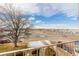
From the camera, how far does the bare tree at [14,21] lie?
1677 millimetres

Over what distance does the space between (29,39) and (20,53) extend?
0.52 feet

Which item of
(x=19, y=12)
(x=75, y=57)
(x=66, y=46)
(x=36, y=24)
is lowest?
(x=75, y=57)

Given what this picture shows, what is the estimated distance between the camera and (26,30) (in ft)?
5.54

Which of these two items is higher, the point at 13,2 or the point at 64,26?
the point at 13,2

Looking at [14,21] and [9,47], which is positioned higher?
[14,21]

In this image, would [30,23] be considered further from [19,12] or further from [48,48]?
[48,48]

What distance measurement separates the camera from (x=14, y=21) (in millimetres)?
1683

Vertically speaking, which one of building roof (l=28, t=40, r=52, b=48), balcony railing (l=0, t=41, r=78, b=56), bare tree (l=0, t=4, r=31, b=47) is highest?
bare tree (l=0, t=4, r=31, b=47)

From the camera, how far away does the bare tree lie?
1677 mm

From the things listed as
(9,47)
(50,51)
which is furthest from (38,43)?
(9,47)

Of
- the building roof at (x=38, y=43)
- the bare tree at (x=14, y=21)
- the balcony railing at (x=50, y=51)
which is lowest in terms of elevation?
the balcony railing at (x=50, y=51)

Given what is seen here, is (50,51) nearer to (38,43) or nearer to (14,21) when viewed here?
(38,43)

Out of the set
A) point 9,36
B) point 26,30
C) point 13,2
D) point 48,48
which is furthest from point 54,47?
point 13,2

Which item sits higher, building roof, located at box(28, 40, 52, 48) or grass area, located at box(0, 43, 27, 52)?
building roof, located at box(28, 40, 52, 48)
